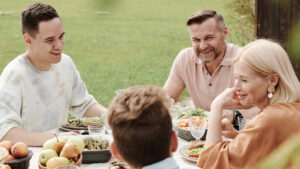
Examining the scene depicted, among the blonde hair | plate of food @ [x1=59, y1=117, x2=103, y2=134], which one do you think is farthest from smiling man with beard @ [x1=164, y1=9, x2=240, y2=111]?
the blonde hair

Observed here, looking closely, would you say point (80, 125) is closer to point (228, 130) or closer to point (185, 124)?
point (185, 124)

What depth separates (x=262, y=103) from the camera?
6.99 ft

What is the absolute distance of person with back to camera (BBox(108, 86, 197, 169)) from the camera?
1.33 m

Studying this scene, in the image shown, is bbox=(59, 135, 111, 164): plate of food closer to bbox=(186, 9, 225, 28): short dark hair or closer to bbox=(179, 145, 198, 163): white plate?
bbox=(179, 145, 198, 163): white plate

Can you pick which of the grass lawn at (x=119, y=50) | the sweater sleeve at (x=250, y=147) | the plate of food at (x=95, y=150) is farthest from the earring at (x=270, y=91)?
the grass lawn at (x=119, y=50)

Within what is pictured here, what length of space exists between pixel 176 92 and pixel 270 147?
1973mm

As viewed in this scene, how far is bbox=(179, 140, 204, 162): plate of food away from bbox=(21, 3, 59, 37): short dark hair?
149cm

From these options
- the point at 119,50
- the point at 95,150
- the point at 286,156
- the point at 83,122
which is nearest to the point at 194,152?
the point at 95,150

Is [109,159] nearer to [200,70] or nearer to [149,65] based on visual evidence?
[200,70]

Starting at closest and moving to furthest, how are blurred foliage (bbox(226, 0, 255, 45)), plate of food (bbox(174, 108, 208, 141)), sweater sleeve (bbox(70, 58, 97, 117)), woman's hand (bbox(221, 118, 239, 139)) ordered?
woman's hand (bbox(221, 118, 239, 139))
plate of food (bbox(174, 108, 208, 141))
sweater sleeve (bbox(70, 58, 97, 117))
blurred foliage (bbox(226, 0, 255, 45))

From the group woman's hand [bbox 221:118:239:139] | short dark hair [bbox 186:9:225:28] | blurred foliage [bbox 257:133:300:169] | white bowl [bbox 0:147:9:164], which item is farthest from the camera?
short dark hair [bbox 186:9:225:28]

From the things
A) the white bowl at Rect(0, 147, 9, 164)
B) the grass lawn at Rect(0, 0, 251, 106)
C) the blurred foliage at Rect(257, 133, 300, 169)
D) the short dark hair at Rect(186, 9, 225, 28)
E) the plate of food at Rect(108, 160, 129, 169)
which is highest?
the blurred foliage at Rect(257, 133, 300, 169)

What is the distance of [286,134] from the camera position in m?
1.89

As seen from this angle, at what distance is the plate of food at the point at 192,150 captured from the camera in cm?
219
